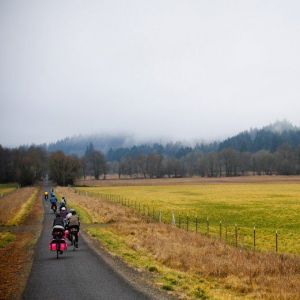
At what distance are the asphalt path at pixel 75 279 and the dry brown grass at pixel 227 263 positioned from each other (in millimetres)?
3947

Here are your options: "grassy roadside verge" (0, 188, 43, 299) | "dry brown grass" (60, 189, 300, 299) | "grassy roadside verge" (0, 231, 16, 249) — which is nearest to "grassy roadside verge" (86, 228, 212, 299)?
"dry brown grass" (60, 189, 300, 299)

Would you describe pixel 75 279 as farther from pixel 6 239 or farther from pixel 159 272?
pixel 6 239

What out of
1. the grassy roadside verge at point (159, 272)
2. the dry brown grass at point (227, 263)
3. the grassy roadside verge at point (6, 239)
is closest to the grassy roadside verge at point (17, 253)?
the grassy roadside verge at point (6, 239)

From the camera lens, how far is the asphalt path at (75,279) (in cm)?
1534

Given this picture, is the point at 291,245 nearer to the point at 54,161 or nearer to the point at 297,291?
the point at 297,291

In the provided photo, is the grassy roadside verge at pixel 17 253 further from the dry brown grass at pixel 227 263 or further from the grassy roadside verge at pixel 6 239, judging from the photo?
the dry brown grass at pixel 227 263

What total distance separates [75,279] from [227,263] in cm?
785

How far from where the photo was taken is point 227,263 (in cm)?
2141

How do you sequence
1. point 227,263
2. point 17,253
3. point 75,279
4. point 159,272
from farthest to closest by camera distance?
point 17,253 → point 227,263 → point 159,272 → point 75,279

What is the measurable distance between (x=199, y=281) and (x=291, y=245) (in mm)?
15886

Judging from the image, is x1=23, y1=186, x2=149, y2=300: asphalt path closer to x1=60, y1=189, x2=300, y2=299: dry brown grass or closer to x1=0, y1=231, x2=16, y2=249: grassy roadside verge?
x1=60, y1=189, x2=300, y2=299: dry brown grass

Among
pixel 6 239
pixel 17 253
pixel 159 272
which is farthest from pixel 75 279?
pixel 6 239

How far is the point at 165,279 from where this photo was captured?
1798cm

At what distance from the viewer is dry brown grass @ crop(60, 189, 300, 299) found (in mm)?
17172
